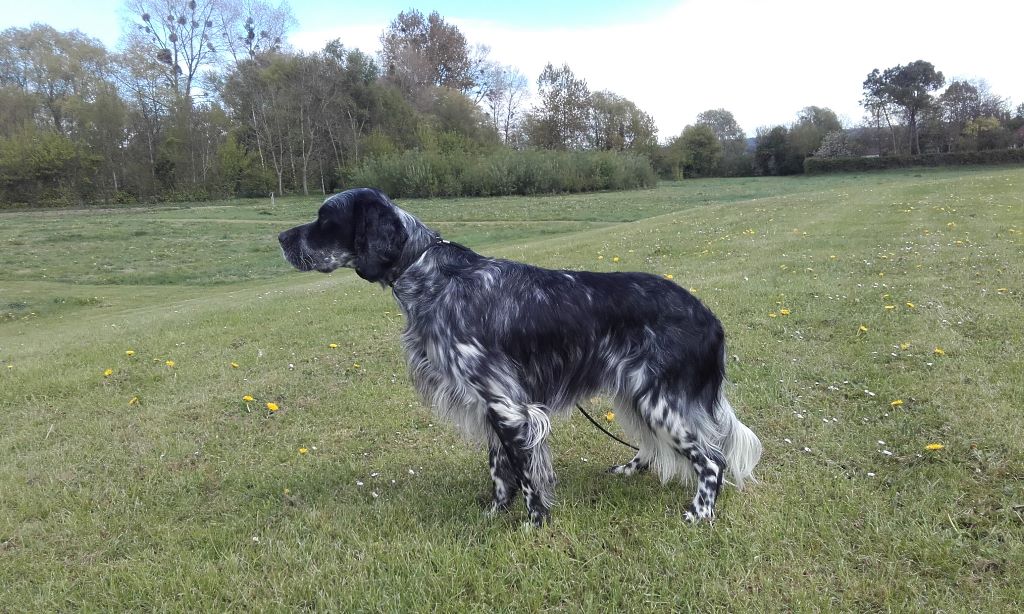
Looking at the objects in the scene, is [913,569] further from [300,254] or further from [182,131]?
[182,131]

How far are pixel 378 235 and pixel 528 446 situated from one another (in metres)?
1.70

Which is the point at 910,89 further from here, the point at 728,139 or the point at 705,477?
the point at 705,477

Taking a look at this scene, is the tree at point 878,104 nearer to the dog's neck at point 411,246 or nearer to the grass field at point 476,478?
the grass field at point 476,478

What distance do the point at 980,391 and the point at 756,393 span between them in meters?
1.81

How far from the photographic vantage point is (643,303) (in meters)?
3.94

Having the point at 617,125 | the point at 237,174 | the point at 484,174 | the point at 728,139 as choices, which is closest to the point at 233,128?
the point at 237,174

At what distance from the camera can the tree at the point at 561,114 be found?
77.2 meters

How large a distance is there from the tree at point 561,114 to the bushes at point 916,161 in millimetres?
28664

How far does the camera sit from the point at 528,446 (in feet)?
12.5

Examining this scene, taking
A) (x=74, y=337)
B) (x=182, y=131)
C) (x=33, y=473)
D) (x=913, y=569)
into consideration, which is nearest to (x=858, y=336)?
(x=913, y=569)

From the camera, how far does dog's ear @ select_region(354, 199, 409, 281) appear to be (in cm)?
400

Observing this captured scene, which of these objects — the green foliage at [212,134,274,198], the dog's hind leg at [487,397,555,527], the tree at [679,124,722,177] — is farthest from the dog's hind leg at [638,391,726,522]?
the tree at [679,124,722,177]

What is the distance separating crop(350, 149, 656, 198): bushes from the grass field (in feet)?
157

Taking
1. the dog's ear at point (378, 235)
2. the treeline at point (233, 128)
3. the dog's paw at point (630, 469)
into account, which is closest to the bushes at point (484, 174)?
the treeline at point (233, 128)
